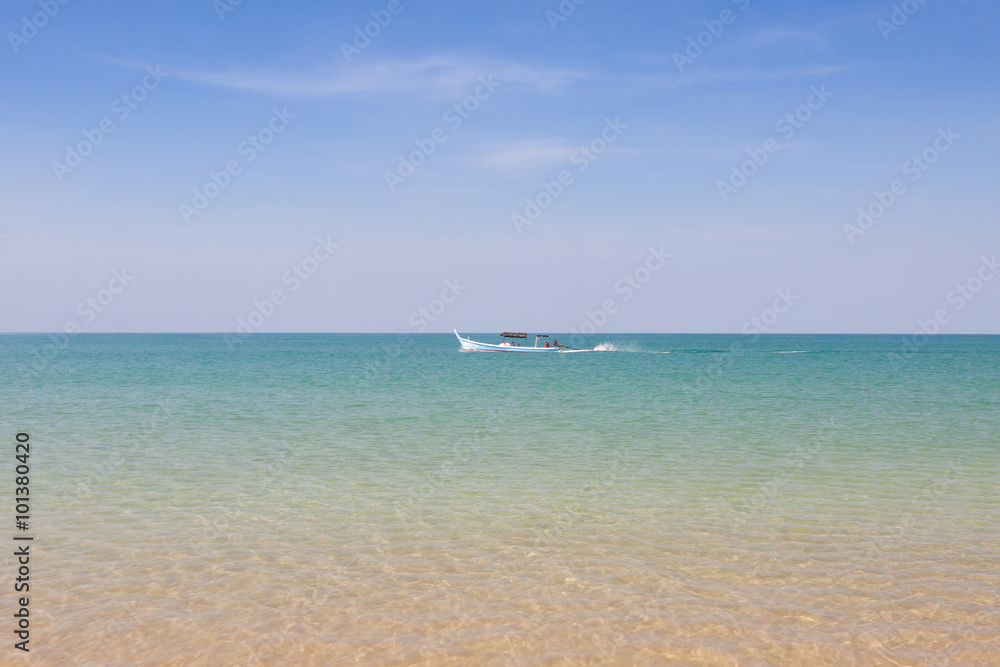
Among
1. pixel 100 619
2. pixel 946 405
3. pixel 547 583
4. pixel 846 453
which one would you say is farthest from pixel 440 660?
pixel 946 405

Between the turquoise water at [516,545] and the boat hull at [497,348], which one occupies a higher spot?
the boat hull at [497,348]

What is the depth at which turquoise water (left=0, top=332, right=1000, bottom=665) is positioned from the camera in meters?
7.79

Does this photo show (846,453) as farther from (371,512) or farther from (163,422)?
(163,422)

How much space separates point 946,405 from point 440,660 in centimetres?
3445

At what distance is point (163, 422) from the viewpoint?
1075 inches

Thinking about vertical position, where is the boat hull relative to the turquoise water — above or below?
above

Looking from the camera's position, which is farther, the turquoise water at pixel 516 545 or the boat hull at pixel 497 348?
the boat hull at pixel 497 348

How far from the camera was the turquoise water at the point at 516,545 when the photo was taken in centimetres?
779

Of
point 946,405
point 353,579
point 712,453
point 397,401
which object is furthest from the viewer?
point 397,401

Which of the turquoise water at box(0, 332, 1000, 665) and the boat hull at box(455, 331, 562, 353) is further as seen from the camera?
the boat hull at box(455, 331, 562, 353)

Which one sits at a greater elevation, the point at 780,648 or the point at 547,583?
the point at 547,583

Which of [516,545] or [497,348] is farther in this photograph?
[497,348]

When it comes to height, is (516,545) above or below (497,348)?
below

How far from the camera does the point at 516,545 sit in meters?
11.2
